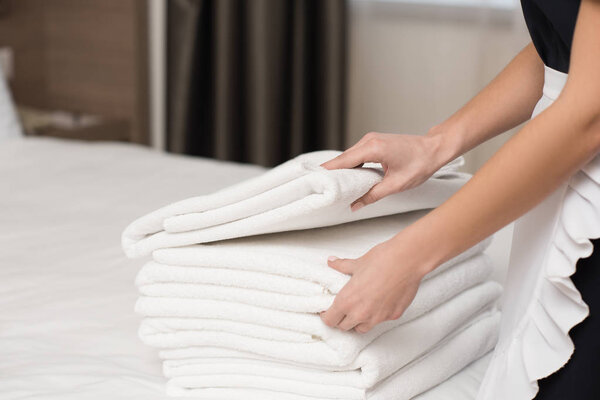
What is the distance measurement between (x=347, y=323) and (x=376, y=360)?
0.22ft

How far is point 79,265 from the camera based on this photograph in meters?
1.46

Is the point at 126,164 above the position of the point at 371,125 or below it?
above

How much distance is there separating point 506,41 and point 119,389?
2112 mm

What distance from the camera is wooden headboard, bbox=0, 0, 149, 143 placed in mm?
3324

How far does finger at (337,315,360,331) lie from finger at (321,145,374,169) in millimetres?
192

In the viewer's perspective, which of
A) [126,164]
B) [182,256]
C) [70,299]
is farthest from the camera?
[126,164]

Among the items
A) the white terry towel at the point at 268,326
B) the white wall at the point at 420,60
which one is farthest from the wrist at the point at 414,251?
the white wall at the point at 420,60

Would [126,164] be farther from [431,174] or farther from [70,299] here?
[431,174]

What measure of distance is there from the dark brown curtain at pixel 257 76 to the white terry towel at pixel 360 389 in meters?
2.05

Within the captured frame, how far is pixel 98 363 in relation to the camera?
43.4 inches

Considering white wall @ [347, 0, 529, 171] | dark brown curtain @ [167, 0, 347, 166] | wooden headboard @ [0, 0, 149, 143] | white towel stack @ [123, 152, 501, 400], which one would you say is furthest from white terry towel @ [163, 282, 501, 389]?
wooden headboard @ [0, 0, 149, 143]

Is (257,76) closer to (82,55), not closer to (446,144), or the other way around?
(82,55)

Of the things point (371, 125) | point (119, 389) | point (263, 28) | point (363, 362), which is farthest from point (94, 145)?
point (363, 362)

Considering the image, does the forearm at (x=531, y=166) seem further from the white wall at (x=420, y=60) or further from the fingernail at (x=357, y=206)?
the white wall at (x=420, y=60)
